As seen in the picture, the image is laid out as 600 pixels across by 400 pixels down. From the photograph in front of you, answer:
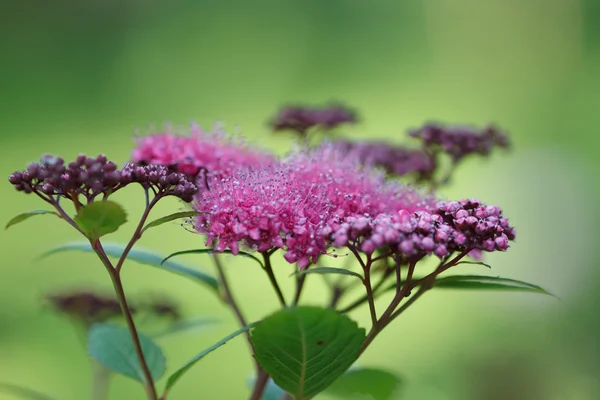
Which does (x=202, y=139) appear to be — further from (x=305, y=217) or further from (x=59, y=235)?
(x=59, y=235)

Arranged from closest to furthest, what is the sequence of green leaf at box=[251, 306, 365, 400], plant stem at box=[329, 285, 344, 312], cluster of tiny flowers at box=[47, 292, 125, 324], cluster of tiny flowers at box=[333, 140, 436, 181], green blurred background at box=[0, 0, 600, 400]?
green leaf at box=[251, 306, 365, 400] → plant stem at box=[329, 285, 344, 312] → cluster of tiny flowers at box=[333, 140, 436, 181] → cluster of tiny flowers at box=[47, 292, 125, 324] → green blurred background at box=[0, 0, 600, 400]

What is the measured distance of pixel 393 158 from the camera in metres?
1.39

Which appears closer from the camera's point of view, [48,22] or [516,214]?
[516,214]

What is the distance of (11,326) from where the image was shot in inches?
124

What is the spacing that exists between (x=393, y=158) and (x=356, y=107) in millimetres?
2026

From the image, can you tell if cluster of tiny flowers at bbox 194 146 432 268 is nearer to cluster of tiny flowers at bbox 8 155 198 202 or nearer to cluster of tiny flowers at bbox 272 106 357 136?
cluster of tiny flowers at bbox 8 155 198 202

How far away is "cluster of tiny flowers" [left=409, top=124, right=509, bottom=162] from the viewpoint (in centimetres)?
138

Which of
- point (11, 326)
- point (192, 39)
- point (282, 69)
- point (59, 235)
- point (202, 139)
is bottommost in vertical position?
point (11, 326)

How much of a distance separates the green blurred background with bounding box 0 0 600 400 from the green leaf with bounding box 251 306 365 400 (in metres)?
2.12

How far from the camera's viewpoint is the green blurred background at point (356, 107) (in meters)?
3.14

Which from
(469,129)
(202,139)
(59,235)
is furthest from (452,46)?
(202,139)

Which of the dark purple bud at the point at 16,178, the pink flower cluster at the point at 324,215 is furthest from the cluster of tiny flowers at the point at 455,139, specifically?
the dark purple bud at the point at 16,178

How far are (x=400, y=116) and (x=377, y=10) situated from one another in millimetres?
956

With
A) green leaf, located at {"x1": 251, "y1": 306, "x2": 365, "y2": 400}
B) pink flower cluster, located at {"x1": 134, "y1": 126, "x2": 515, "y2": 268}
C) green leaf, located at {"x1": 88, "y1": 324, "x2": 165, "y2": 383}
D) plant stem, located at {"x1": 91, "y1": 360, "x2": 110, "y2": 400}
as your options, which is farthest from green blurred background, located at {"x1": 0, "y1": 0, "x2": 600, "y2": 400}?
green leaf, located at {"x1": 251, "y1": 306, "x2": 365, "y2": 400}
